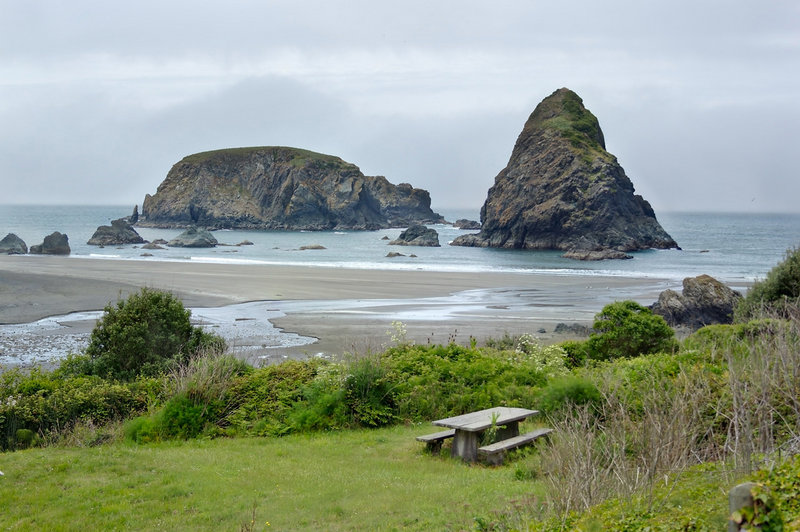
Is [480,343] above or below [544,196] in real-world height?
below

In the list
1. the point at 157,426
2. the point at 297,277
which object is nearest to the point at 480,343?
the point at 157,426

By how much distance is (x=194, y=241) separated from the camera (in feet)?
285

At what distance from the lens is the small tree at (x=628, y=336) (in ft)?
47.3

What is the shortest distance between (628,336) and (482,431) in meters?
6.44

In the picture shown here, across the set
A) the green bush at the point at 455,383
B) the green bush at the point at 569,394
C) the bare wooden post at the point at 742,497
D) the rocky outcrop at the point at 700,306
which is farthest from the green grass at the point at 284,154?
the bare wooden post at the point at 742,497

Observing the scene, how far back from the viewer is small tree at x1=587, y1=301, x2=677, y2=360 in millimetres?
14409

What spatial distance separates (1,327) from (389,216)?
16127 centimetres

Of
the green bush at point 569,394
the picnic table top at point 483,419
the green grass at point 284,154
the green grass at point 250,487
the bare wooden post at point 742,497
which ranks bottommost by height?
the green grass at point 250,487

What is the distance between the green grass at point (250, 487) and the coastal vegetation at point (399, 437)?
0.03 meters

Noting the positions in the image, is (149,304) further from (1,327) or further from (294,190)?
(294,190)

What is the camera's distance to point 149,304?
14.0 m

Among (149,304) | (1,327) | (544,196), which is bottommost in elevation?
(1,327)

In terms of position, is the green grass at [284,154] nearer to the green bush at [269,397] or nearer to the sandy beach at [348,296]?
the sandy beach at [348,296]

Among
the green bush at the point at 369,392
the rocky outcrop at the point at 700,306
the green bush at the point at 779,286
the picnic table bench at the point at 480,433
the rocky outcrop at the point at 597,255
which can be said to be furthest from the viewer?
the rocky outcrop at the point at 597,255
